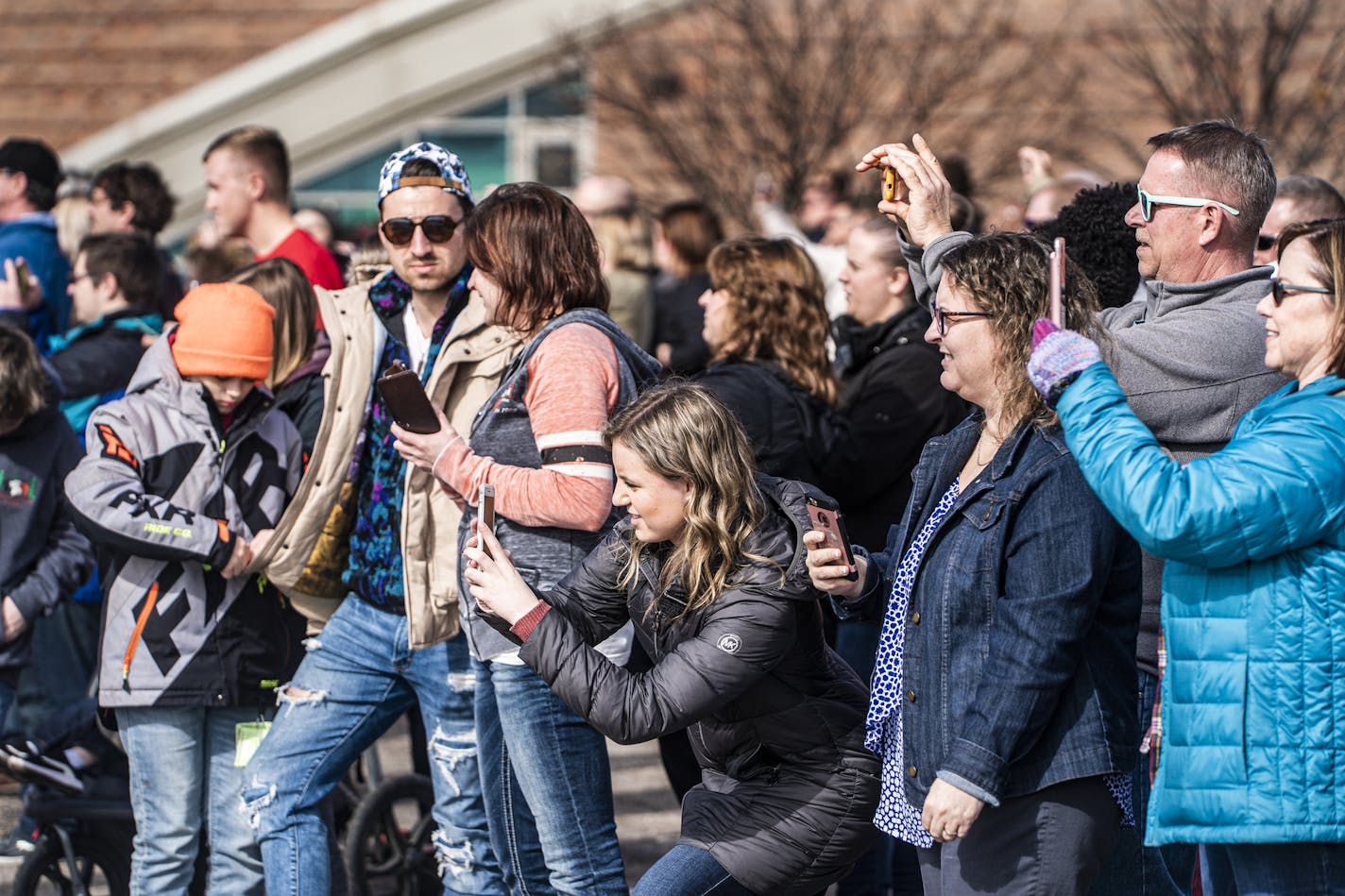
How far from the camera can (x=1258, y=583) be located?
2.98 metres

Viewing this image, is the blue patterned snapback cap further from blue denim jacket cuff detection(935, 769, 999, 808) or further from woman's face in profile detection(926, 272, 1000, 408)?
blue denim jacket cuff detection(935, 769, 999, 808)

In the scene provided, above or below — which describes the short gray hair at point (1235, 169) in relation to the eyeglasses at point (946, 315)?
above

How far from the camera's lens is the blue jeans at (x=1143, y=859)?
12.0 feet

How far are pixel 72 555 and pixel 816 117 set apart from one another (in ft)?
31.7

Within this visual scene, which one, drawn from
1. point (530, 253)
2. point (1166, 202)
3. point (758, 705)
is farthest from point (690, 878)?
point (1166, 202)

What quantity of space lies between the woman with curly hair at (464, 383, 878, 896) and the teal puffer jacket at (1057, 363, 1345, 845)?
768 mm

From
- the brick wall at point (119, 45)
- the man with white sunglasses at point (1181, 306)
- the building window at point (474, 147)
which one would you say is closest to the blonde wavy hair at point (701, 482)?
the man with white sunglasses at point (1181, 306)

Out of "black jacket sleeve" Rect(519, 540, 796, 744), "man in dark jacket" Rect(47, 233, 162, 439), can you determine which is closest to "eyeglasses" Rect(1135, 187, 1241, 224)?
"black jacket sleeve" Rect(519, 540, 796, 744)

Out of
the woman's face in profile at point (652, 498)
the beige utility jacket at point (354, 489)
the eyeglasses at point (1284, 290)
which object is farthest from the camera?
the beige utility jacket at point (354, 489)

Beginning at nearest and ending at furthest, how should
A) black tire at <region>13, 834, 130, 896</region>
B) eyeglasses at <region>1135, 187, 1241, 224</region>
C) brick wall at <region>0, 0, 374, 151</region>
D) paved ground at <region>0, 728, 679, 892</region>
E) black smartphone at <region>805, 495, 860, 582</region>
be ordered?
black smartphone at <region>805, 495, 860, 582</region> → eyeglasses at <region>1135, 187, 1241, 224</region> → black tire at <region>13, 834, 130, 896</region> → paved ground at <region>0, 728, 679, 892</region> → brick wall at <region>0, 0, 374, 151</region>

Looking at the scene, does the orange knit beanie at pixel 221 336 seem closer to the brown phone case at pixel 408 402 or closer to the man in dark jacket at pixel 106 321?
the brown phone case at pixel 408 402

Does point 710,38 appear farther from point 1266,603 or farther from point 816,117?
point 1266,603

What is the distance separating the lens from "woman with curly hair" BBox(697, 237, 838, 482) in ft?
16.5

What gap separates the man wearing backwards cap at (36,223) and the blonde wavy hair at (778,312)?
11.7 feet
